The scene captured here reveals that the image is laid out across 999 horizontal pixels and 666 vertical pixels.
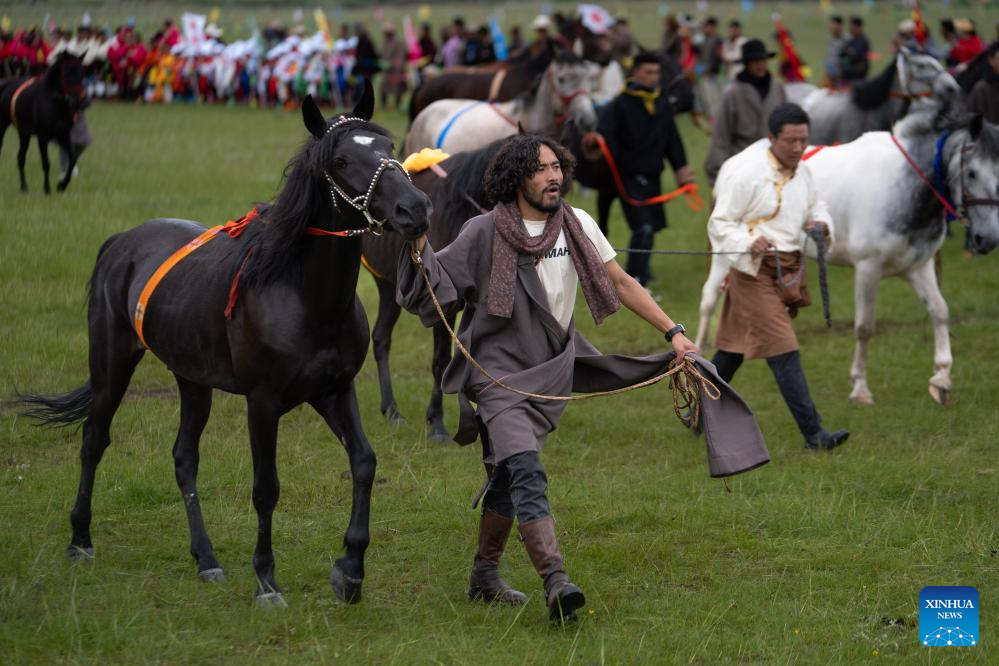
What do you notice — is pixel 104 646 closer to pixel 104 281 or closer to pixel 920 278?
pixel 104 281

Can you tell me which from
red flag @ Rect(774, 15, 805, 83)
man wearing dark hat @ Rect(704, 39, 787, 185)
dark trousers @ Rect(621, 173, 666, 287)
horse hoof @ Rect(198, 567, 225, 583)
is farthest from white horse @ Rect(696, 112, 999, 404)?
red flag @ Rect(774, 15, 805, 83)

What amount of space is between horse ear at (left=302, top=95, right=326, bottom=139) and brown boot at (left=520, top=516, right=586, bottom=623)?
5.68 ft

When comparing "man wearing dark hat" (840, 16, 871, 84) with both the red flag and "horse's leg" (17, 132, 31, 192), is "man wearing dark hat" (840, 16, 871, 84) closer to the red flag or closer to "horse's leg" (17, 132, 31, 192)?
the red flag

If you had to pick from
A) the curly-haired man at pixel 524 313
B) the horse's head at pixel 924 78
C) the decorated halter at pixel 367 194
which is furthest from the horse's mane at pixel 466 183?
the horse's head at pixel 924 78

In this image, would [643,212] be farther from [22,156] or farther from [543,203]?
[22,156]

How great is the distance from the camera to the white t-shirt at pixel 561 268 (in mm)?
5066

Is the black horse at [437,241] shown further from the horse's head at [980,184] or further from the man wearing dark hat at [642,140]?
the man wearing dark hat at [642,140]

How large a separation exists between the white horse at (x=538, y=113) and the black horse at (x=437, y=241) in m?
4.03

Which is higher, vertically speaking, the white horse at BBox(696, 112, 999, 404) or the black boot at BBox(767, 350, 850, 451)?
the white horse at BBox(696, 112, 999, 404)

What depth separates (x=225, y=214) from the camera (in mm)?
14336

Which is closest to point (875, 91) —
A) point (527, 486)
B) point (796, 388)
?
point (796, 388)

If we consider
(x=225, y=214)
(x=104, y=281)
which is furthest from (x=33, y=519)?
(x=225, y=214)

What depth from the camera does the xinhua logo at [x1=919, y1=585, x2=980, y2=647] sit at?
4.92m

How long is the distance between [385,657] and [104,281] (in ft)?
8.04
